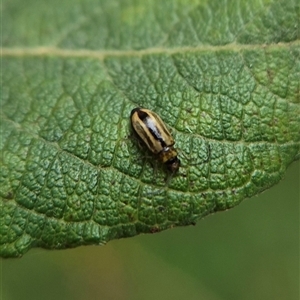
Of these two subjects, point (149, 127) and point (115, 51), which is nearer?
point (149, 127)

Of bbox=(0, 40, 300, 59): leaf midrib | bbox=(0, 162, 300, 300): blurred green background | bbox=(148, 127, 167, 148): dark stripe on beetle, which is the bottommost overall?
bbox=(0, 162, 300, 300): blurred green background

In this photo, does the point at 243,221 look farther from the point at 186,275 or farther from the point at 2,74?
the point at 2,74

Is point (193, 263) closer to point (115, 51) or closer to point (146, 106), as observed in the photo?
point (146, 106)

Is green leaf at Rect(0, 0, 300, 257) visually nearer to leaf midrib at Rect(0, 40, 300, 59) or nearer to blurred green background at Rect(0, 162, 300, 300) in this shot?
leaf midrib at Rect(0, 40, 300, 59)

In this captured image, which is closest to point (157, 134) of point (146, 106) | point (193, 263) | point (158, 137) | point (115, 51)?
point (158, 137)

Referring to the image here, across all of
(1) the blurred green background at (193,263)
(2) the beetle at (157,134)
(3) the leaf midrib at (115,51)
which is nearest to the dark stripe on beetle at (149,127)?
(2) the beetle at (157,134)

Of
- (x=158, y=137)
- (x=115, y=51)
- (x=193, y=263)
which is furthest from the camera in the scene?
(x=193, y=263)

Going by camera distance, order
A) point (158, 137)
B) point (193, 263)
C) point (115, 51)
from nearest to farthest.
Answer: point (158, 137) → point (115, 51) → point (193, 263)

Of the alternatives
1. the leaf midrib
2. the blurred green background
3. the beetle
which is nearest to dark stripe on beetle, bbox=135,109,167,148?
the beetle
